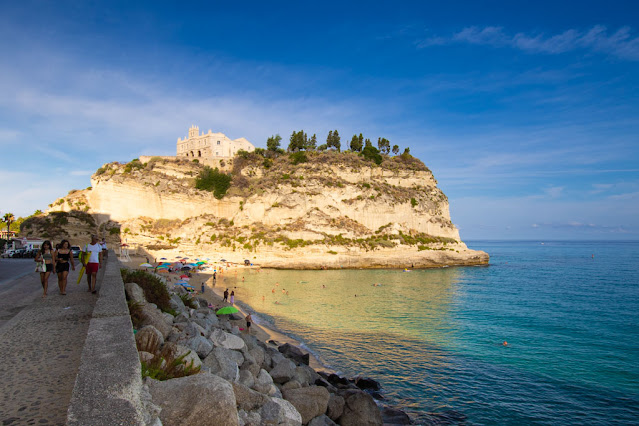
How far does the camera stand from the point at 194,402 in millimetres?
4402

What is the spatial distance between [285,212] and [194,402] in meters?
65.5

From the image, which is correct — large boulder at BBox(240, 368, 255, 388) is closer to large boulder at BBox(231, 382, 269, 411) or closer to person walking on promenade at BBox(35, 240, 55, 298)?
large boulder at BBox(231, 382, 269, 411)

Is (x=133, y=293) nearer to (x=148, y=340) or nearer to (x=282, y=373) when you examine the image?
(x=148, y=340)

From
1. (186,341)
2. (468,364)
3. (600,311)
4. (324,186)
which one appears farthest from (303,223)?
(186,341)

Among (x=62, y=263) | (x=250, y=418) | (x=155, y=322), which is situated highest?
(x=62, y=263)

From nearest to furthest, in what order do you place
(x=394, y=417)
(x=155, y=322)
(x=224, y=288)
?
1. (x=155, y=322)
2. (x=394, y=417)
3. (x=224, y=288)

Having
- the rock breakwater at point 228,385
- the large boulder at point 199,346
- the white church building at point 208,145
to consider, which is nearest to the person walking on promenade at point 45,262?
the rock breakwater at point 228,385

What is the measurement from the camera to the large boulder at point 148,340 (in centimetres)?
633

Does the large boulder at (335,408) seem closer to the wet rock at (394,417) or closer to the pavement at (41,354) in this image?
the wet rock at (394,417)

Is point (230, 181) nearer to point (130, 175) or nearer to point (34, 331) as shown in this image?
point (130, 175)

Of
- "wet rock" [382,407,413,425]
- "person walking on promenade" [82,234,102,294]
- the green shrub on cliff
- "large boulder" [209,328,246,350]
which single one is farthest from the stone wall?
the green shrub on cliff

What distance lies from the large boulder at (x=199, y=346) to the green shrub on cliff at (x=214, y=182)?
222 ft

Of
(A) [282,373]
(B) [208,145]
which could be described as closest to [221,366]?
(A) [282,373]

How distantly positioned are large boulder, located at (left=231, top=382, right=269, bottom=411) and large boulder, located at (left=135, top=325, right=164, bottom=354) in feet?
5.47
